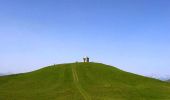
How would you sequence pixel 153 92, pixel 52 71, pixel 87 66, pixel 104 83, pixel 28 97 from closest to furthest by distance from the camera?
pixel 28 97 → pixel 153 92 → pixel 104 83 → pixel 52 71 → pixel 87 66

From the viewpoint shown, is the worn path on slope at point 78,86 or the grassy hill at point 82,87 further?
the grassy hill at point 82,87

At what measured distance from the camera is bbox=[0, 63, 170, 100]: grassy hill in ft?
185

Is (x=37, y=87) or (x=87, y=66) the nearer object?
(x=37, y=87)

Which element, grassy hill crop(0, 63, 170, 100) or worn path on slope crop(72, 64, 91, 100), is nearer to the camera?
worn path on slope crop(72, 64, 91, 100)

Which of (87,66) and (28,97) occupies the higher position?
(87,66)

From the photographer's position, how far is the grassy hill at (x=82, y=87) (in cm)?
5634

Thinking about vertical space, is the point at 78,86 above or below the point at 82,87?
above

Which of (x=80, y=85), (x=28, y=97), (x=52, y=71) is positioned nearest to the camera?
(x=28, y=97)

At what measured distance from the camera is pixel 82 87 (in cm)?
6675

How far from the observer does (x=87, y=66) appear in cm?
10112

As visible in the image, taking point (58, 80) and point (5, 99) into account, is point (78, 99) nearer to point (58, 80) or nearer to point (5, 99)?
point (5, 99)

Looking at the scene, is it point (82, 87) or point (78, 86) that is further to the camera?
point (78, 86)

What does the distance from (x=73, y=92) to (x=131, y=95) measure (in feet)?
41.8

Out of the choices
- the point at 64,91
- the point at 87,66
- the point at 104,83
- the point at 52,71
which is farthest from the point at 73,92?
the point at 87,66
